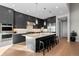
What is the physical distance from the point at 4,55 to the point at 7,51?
10 centimetres

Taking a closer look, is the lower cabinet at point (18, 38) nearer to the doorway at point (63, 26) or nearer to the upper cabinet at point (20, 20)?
the upper cabinet at point (20, 20)

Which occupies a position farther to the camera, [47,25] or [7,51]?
[47,25]

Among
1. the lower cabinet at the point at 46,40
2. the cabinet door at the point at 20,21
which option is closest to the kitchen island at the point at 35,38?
the lower cabinet at the point at 46,40

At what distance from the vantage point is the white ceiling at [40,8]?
1.99m

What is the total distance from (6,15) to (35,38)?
799 millimetres

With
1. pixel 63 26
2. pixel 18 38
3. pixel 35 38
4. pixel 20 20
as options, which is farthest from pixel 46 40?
pixel 20 20

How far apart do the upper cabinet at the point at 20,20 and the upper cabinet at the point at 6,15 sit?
11 cm

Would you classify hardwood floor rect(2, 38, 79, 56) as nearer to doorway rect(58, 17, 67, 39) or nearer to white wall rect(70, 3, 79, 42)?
doorway rect(58, 17, 67, 39)

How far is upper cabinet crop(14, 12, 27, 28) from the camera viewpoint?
6.79 feet

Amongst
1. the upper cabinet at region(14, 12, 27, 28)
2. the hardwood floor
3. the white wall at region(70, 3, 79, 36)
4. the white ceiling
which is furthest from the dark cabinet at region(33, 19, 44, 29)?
the white wall at region(70, 3, 79, 36)

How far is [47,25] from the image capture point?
213cm

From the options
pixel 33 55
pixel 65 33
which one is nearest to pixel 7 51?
pixel 33 55

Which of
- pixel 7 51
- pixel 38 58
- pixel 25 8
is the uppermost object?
pixel 25 8

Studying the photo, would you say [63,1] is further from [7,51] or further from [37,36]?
[7,51]
